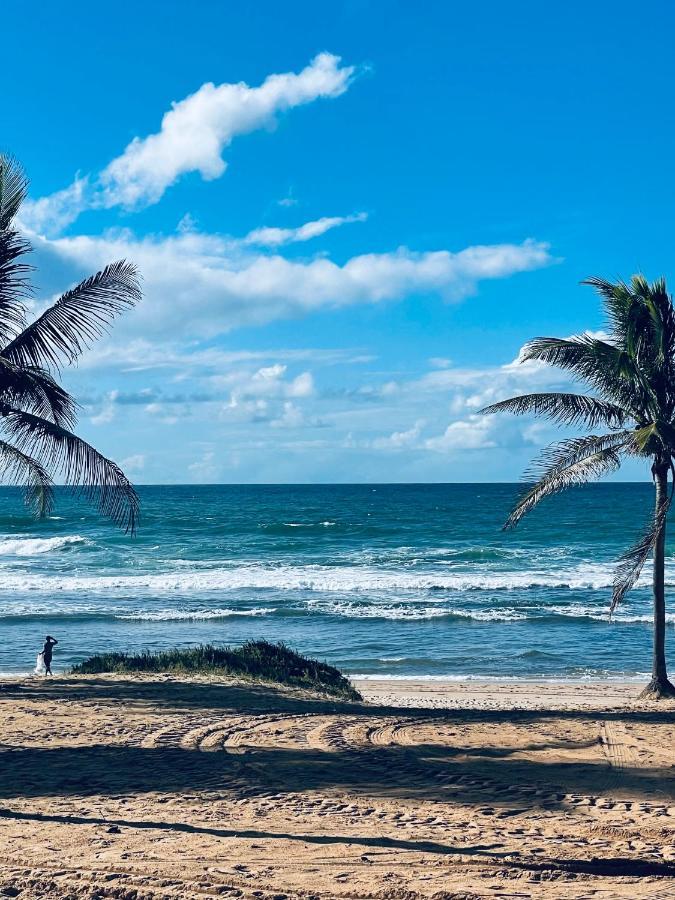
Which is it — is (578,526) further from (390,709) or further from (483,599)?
(390,709)

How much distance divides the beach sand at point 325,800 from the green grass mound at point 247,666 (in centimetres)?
232

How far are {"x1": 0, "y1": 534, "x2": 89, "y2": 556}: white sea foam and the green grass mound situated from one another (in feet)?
109

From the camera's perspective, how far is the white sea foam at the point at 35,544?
46.2m

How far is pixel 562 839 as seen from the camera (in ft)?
19.8

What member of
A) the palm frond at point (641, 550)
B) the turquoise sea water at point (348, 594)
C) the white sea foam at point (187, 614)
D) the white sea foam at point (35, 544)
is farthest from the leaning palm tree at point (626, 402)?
the white sea foam at point (35, 544)

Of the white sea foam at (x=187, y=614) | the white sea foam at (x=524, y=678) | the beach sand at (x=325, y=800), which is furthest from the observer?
the white sea foam at (x=187, y=614)

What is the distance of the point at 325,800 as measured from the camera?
7.03 m

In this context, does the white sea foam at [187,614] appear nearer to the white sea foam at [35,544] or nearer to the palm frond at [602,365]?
the palm frond at [602,365]

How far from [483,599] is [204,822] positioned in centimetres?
2417

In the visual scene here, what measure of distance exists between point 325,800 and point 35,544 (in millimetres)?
44739

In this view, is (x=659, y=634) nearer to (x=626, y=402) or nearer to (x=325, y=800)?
(x=626, y=402)

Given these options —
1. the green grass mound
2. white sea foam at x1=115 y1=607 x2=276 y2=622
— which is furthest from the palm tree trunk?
white sea foam at x1=115 y1=607 x2=276 y2=622

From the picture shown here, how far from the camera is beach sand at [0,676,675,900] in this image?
17.5 feet

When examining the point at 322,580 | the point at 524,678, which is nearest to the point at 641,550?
the point at 524,678
